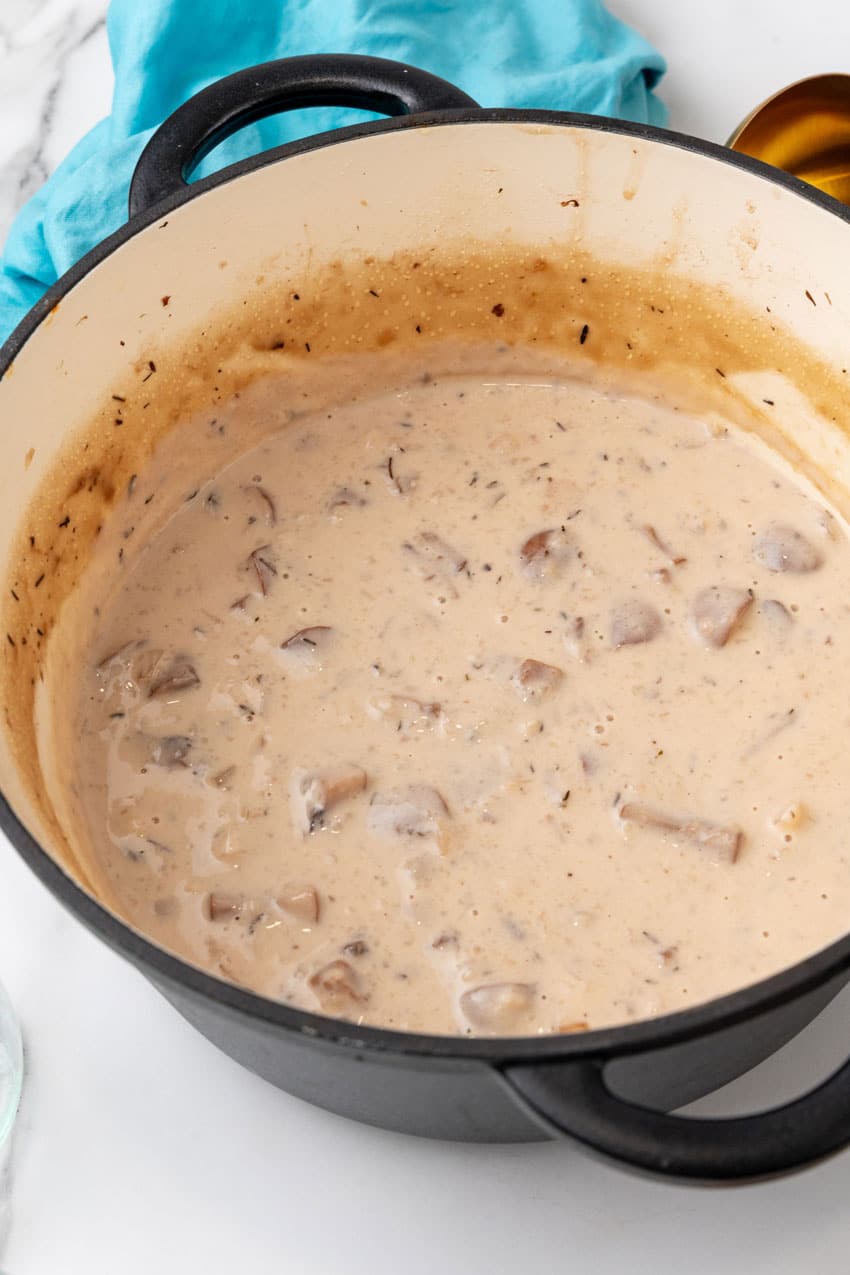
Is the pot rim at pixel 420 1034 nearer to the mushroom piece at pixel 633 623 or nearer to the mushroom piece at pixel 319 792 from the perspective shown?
the mushroom piece at pixel 319 792

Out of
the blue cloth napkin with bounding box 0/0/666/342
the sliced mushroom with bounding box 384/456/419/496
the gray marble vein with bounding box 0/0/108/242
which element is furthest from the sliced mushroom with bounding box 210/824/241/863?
the gray marble vein with bounding box 0/0/108/242

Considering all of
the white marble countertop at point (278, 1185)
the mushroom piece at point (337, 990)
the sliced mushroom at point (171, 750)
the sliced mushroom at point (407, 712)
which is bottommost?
the white marble countertop at point (278, 1185)

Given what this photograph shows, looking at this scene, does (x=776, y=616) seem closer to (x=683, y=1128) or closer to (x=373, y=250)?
(x=373, y=250)

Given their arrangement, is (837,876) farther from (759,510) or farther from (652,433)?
(652,433)

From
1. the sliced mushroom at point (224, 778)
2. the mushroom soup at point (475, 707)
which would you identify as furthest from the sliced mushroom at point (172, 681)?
the sliced mushroom at point (224, 778)

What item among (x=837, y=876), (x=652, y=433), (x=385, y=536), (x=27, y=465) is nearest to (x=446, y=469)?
(x=385, y=536)

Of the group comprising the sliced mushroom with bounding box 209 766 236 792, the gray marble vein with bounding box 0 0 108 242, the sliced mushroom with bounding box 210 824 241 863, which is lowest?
the sliced mushroom with bounding box 210 824 241 863

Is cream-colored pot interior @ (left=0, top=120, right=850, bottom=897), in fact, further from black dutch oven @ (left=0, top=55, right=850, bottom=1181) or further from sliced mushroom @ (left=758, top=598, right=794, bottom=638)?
sliced mushroom @ (left=758, top=598, right=794, bottom=638)
